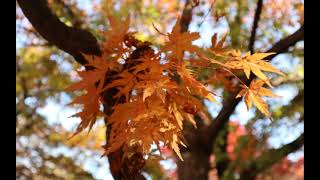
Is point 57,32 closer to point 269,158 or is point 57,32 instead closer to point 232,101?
point 232,101

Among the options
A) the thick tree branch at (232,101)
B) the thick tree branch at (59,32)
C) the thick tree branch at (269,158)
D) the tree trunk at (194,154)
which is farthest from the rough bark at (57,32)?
the thick tree branch at (269,158)

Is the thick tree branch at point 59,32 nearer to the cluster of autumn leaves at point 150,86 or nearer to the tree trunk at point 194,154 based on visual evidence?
the cluster of autumn leaves at point 150,86

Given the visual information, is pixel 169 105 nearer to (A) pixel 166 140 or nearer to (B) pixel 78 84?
(A) pixel 166 140

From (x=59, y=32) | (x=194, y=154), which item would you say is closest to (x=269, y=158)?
(x=194, y=154)

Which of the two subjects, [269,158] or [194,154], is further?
[194,154]

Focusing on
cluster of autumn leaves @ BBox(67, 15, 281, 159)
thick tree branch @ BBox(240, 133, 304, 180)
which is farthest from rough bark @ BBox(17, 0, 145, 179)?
thick tree branch @ BBox(240, 133, 304, 180)
